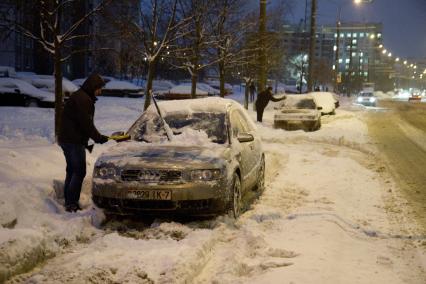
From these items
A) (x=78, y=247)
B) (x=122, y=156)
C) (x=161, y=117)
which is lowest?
(x=78, y=247)

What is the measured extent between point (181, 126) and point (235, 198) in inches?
54.6

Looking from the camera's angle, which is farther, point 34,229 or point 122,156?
point 122,156

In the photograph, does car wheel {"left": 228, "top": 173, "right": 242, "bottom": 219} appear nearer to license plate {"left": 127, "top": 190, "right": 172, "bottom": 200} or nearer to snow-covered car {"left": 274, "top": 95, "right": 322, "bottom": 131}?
license plate {"left": 127, "top": 190, "right": 172, "bottom": 200}

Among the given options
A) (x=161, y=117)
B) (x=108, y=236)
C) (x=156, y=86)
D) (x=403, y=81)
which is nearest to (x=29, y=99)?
(x=161, y=117)

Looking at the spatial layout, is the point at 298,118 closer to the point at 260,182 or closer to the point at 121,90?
the point at 260,182

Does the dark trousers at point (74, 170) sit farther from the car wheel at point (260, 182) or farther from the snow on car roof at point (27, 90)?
the snow on car roof at point (27, 90)

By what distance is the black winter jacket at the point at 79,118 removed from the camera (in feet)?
22.0

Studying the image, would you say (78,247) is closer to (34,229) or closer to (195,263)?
(34,229)

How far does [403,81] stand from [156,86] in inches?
5010

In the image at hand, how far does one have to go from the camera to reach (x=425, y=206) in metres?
7.93

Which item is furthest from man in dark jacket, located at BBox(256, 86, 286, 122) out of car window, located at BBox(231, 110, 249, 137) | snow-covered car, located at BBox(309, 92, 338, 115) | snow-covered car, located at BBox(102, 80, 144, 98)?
snow-covered car, located at BBox(102, 80, 144, 98)

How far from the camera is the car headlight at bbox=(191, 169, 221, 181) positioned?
6.10 meters

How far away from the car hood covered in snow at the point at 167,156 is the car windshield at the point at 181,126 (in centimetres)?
40

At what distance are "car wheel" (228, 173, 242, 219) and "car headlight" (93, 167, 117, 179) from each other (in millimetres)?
1487
